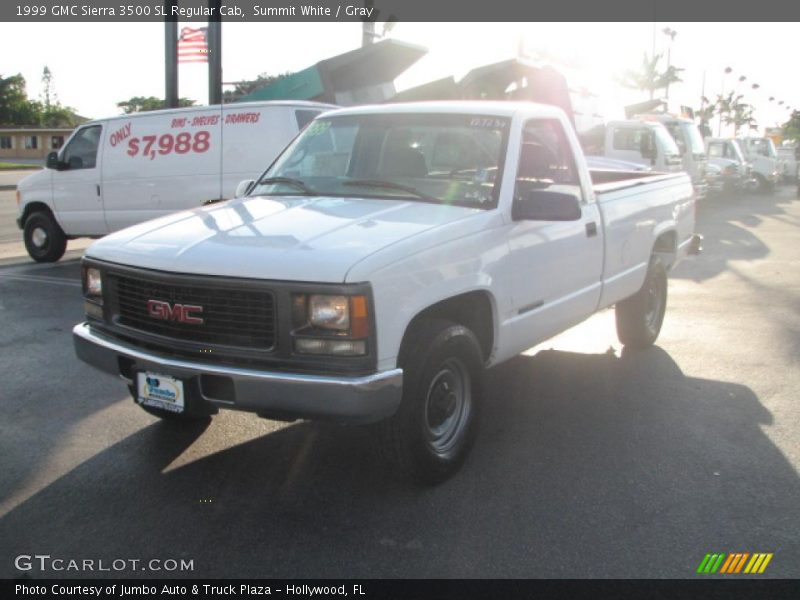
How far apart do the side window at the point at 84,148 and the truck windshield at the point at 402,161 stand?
7.02m

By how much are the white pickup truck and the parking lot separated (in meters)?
0.36

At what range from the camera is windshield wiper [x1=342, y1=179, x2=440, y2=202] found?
449cm

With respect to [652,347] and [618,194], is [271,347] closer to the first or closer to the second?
[618,194]

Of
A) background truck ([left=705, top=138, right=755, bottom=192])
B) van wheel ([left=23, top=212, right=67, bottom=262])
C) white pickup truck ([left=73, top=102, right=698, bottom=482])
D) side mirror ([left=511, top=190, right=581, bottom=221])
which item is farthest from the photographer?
background truck ([left=705, top=138, right=755, bottom=192])

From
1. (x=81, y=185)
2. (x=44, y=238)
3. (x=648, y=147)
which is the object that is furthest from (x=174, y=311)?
(x=648, y=147)

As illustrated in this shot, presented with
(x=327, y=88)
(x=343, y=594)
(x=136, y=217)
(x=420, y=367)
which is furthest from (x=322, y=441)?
(x=327, y=88)

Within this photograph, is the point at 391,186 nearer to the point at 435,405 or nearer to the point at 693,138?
the point at 435,405

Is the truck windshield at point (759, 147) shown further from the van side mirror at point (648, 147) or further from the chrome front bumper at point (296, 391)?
the chrome front bumper at point (296, 391)

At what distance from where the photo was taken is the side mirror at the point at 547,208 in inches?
172

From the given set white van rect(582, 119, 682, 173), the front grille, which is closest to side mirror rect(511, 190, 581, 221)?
the front grille

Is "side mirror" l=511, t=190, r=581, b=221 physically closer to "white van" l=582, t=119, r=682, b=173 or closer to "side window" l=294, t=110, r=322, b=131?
"side window" l=294, t=110, r=322, b=131

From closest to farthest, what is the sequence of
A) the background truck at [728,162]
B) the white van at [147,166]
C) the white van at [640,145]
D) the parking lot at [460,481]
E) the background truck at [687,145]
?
the parking lot at [460,481], the white van at [147,166], the white van at [640,145], the background truck at [687,145], the background truck at [728,162]

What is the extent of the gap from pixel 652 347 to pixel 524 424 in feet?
8.11

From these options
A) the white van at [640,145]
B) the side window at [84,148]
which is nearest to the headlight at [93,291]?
the side window at [84,148]
